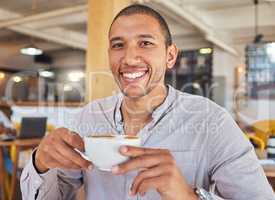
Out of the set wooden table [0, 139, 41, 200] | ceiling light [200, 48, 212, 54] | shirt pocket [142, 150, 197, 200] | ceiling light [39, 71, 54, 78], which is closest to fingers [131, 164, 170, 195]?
shirt pocket [142, 150, 197, 200]

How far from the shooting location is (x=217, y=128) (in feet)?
3.58

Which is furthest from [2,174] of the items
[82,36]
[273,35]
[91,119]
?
[273,35]

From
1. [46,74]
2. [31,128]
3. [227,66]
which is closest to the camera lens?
[31,128]

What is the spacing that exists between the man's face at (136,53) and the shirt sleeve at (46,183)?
0.36 m

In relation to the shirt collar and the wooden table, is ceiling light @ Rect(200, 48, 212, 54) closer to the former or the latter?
the wooden table

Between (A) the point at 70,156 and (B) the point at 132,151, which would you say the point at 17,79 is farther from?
(B) the point at 132,151

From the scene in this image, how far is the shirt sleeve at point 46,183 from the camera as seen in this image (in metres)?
1.04

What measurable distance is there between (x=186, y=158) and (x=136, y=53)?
1.25 ft

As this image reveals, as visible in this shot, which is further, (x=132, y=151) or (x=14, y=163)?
(x=14, y=163)

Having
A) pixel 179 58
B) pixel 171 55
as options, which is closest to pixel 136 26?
pixel 171 55

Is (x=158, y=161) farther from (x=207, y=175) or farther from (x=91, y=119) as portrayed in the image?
(x=91, y=119)

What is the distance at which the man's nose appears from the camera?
3.68ft

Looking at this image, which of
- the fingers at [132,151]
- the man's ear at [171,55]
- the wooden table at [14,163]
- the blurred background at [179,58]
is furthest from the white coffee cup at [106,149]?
the wooden table at [14,163]

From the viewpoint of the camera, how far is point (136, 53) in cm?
112
